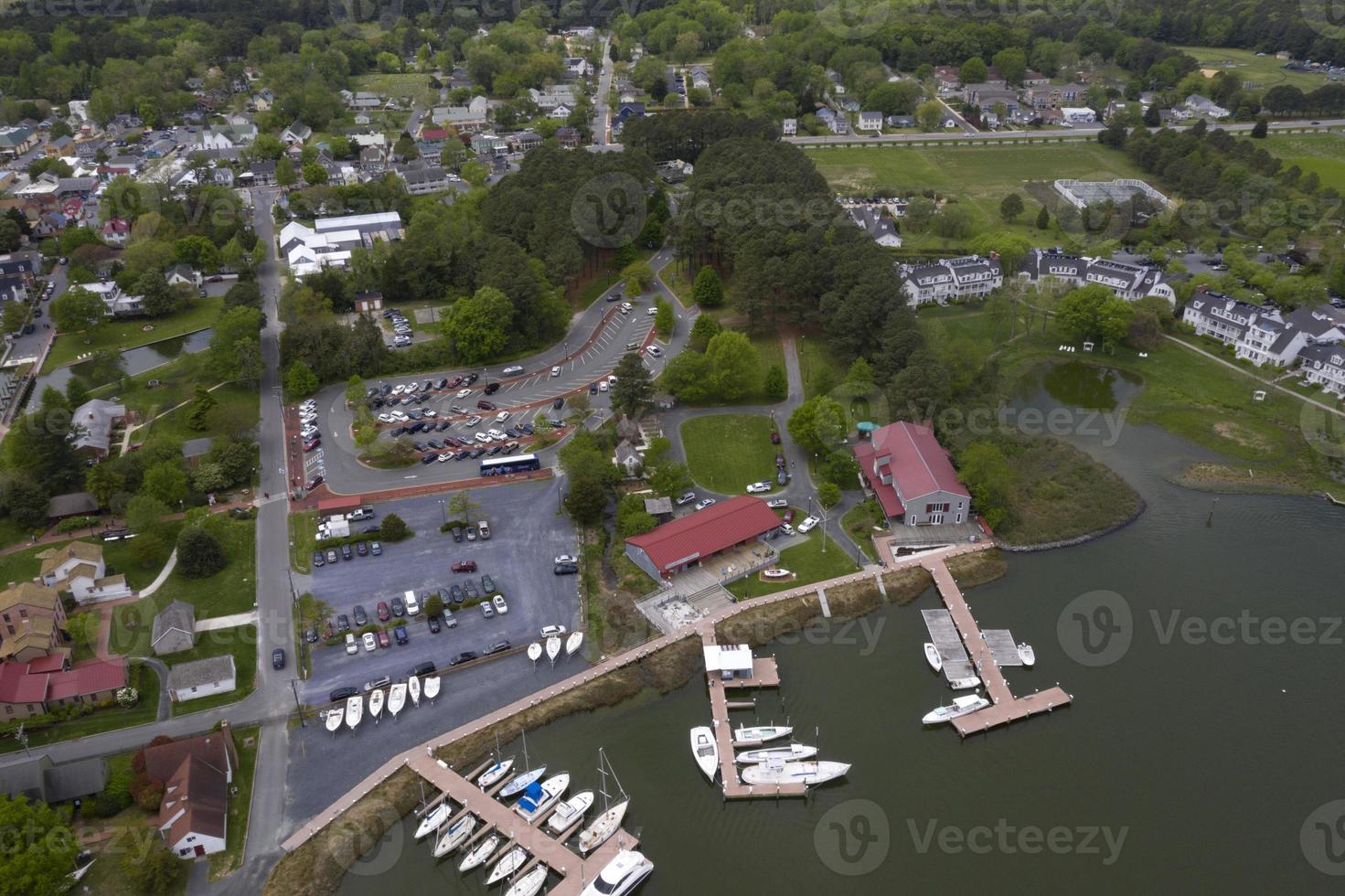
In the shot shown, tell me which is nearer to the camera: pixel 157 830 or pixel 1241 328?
pixel 157 830

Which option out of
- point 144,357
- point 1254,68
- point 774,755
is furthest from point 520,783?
point 1254,68

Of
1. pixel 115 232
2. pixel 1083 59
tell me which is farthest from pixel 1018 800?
pixel 1083 59

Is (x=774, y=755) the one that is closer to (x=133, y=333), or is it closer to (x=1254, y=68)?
(x=133, y=333)

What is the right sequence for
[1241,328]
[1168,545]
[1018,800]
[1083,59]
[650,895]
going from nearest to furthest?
[650,895]
[1018,800]
[1168,545]
[1241,328]
[1083,59]

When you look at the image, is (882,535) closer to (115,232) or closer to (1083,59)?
(115,232)

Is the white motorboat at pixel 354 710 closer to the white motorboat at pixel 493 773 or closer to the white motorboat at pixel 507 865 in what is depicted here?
the white motorboat at pixel 493 773
